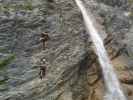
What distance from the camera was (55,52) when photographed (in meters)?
12.6

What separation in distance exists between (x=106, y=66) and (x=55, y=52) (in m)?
2.87

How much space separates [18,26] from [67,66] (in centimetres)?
Result: 273

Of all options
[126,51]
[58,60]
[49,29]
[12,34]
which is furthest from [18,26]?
[126,51]

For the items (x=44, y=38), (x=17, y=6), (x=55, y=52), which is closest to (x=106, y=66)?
(x=55, y=52)

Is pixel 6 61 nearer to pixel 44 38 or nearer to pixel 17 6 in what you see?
pixel 44 38

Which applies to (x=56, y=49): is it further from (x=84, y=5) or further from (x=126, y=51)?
(x=84, y=5)

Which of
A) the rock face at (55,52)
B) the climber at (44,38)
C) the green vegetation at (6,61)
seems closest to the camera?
the rock face at (55,52)

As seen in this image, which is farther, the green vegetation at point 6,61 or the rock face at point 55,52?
the green vegetation at point 6,61

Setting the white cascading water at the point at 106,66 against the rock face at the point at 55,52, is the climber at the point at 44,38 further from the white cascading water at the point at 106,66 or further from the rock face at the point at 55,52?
the white cascading water at the point at 106,66

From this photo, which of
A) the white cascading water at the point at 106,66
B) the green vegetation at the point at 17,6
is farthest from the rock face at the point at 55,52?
the white cascading water at the point at 106,66

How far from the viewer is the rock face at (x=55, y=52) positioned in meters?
11.1

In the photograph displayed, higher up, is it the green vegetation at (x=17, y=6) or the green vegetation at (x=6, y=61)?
the green vegetation at (x=17, y=6)

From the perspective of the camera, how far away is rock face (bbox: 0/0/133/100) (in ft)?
36.4

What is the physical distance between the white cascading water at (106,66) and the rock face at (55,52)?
0.98 ft
